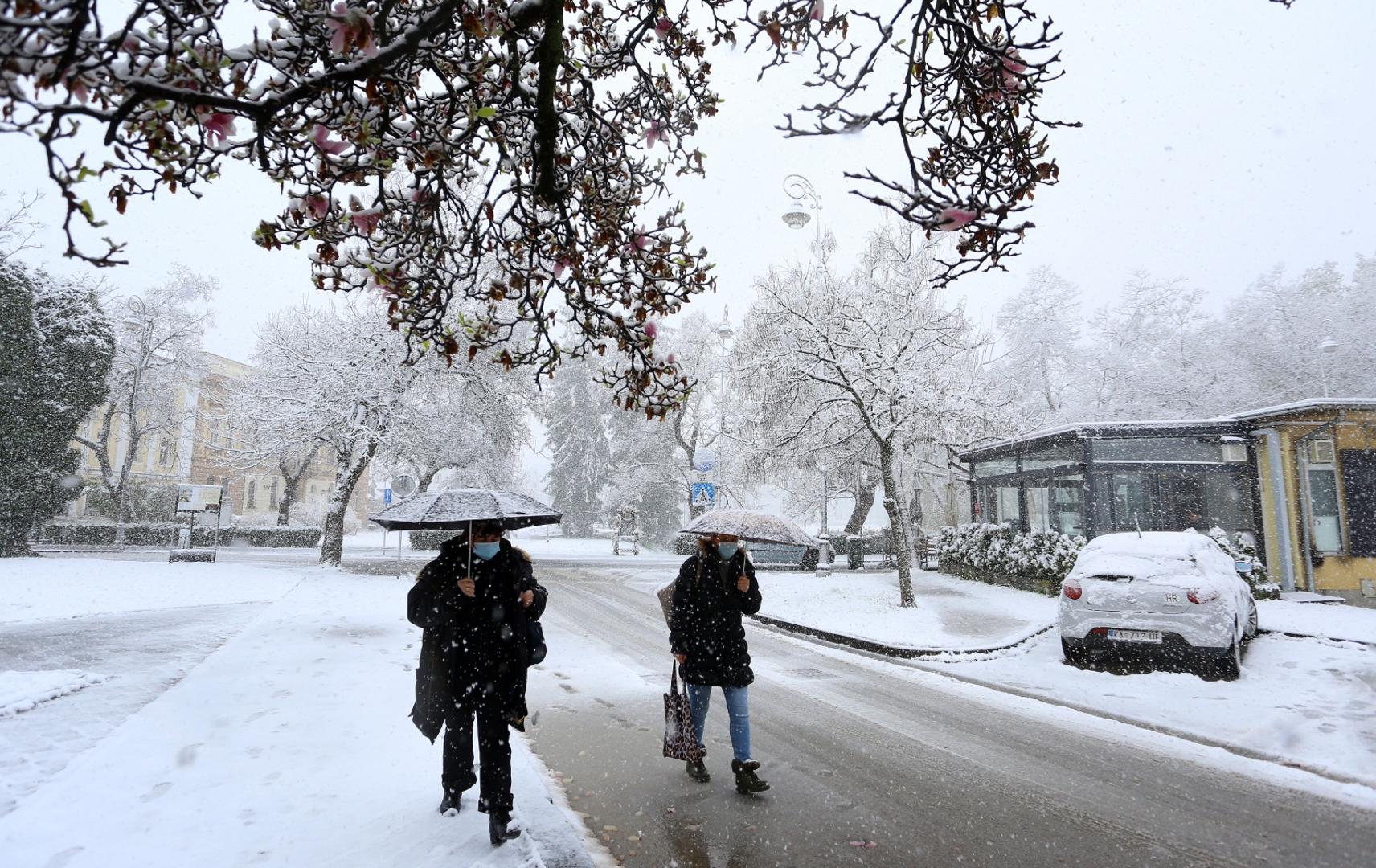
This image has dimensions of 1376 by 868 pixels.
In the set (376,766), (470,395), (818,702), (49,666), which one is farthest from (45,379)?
(818,702)

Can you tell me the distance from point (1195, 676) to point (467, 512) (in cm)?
891

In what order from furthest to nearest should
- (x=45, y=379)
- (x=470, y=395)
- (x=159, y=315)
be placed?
(x=159, y=315) < (x=470, y=395) < (x=45, y=379)

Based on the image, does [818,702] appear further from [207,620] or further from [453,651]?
[207,620]

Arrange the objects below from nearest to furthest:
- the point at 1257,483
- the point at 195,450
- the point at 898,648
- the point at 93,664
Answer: the point at 93,664
the point at 898,648
the point at 1257,483
the point at 195,450

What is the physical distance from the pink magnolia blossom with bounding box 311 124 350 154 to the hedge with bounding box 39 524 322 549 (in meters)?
31.8

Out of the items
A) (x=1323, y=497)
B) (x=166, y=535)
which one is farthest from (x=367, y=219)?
(x=166, y=535)

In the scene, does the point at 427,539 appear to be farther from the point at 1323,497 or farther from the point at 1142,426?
the point at 1323,497

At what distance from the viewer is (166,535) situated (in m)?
32.6

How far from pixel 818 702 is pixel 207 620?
34.0 ft

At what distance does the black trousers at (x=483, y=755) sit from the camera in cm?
402

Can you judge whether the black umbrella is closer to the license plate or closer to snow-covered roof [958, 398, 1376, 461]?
the license plate

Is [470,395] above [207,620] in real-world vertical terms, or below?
above

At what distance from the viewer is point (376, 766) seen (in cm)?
512

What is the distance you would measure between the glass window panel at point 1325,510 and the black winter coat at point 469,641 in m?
18.3
